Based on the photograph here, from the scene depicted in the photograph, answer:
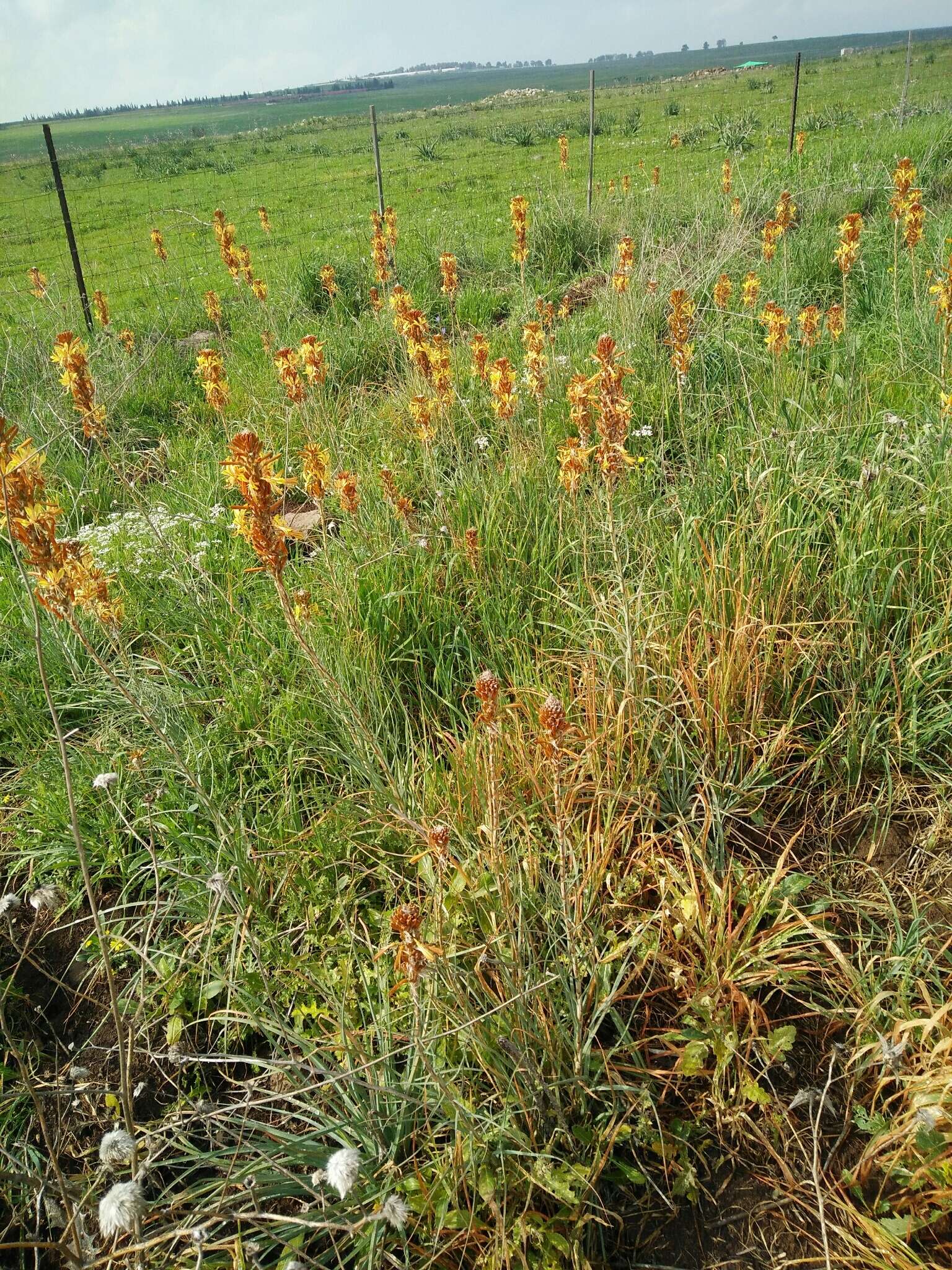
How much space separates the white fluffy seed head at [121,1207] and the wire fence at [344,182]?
13.7 feet

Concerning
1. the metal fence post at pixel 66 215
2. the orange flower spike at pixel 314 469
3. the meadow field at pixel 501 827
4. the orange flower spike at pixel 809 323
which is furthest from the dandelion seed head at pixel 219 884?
the metal fence post at pixel 66 215

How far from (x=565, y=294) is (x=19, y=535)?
19.4ft

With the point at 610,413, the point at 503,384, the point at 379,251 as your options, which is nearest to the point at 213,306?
the point at 379,251

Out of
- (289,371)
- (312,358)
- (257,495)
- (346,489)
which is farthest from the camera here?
(312,358)

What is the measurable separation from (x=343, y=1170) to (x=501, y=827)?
3.06 ft

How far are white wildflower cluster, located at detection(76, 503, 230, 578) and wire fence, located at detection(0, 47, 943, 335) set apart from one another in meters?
1.53

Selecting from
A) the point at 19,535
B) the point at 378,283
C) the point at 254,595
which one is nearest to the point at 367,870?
the point at 19,535

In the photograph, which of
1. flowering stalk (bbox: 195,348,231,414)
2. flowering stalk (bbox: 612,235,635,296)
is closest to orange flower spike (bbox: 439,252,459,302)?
flowering stalk (bbox: 612,235,635,296)

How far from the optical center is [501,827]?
1910 millimetres

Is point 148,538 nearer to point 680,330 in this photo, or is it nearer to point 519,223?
point 680,330

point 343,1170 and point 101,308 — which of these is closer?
point 343,1170

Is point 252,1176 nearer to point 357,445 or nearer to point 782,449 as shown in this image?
point 782,449

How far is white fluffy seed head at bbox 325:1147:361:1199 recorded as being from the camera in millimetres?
1020

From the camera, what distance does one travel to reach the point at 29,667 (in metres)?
3.07
